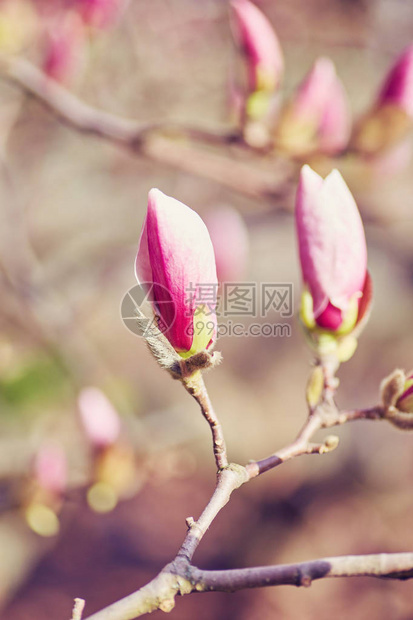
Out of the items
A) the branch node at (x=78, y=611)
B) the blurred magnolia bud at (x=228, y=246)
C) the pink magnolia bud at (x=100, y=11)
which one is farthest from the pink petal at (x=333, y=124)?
the branch node at (x=78, y=611)

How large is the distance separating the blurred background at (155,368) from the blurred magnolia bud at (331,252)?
0.63 meters

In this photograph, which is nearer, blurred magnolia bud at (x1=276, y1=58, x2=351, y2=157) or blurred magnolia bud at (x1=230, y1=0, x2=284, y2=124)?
blurred magnolia bud at (x1=230, y1=0, x2=284, y2=124)

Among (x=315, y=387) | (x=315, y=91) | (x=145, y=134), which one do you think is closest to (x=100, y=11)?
(x=145, y=134)

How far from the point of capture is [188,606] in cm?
179

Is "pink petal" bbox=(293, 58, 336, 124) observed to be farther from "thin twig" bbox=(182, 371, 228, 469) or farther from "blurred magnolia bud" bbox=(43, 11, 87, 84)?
"thin twig" bbox=(182, 371, 228, 469)

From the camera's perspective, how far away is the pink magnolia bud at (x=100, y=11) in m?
1.11

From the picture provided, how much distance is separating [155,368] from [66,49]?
1.55m

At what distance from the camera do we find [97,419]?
0.96 metres

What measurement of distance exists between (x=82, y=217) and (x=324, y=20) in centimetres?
134

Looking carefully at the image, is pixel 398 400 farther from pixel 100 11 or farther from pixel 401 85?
pixel 100 11

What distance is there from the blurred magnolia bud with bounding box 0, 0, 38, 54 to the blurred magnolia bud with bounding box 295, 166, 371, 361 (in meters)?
0.90

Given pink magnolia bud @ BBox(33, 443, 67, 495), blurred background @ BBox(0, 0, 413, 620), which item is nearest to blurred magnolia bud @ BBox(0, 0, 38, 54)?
blurred background @ BBox(0, 0, 413, 620)

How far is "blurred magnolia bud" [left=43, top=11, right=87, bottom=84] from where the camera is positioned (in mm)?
1139

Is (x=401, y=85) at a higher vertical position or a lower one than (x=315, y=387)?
higher
